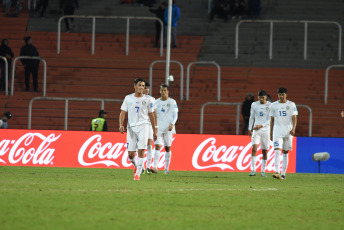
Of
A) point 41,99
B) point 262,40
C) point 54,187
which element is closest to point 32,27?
point 41,99

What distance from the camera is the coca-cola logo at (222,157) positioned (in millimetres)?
21594

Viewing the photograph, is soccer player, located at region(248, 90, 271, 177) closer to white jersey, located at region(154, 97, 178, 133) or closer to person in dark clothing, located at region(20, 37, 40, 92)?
white jersey, located at region(154, 97, 178, 133)

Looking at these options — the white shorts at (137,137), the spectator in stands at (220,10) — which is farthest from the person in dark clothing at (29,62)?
the white shorts at (137,137)

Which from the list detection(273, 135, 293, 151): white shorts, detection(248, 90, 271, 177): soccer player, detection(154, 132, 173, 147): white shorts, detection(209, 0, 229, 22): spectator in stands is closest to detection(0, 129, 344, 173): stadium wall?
detection(248, 90, 271, 177): soccer player

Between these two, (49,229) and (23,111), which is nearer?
(49,229)

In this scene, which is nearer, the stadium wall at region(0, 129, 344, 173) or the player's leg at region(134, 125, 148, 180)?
the player's leg at region(134, 125, 148, 180)

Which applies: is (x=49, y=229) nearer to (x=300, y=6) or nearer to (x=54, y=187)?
(x=54, y=187)

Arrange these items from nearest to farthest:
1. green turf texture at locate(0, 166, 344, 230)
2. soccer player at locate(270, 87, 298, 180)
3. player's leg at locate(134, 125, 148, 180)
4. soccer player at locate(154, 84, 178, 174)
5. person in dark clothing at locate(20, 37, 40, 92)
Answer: green turf texture at locate(0, 166, 344, 230) < player's leg at locate(134, 125, 148, 180) < soccer player at locate(270, 87, 298, 180) < soccer player at locate(154, 84, 178, 174) < person in dark clothing at locate(20, 37, 40, 92)

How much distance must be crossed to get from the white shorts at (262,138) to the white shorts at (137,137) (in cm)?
502

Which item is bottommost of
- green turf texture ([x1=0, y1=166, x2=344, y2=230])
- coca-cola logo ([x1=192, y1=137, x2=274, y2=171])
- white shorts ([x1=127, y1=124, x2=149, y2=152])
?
coca-cola logo ([x1=192, y1=137, x2=274, y2=171])

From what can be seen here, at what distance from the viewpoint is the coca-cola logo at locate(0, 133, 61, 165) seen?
21234mm

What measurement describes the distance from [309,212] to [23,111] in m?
17.5

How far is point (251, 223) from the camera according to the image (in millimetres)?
9062

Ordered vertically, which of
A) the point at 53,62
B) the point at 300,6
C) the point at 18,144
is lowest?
the point at 18,144
